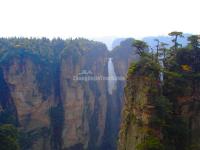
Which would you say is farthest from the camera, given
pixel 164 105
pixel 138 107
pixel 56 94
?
pixel 56 94

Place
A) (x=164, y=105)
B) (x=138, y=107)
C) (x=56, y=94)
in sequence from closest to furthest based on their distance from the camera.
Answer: (x=164, y=105) → (x=138, y=107) → (x=56, y=94)

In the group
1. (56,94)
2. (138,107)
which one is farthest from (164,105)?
(56,94)

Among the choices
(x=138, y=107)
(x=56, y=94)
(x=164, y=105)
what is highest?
(x=164, y=105)

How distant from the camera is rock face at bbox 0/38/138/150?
35219 millimetres

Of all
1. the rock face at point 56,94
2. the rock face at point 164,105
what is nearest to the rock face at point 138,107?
the rock face at point 164,105

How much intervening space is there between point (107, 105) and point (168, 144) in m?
22.0

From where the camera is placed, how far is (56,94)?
124 feet

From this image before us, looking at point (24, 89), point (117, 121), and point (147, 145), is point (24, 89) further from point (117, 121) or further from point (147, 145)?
point (147, 145)

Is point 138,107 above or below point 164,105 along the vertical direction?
below

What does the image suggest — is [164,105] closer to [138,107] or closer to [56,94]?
[138,107]

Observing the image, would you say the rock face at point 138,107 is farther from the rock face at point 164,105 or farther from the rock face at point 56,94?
the rock face at point 56,94

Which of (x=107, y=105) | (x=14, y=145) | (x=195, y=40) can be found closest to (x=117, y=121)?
(x=107, y=105)

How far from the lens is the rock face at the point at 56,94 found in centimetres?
3522

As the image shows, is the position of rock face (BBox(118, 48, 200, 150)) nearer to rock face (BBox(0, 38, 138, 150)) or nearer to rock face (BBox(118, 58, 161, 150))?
rock face (BBox(118, 58, 161, 150))
